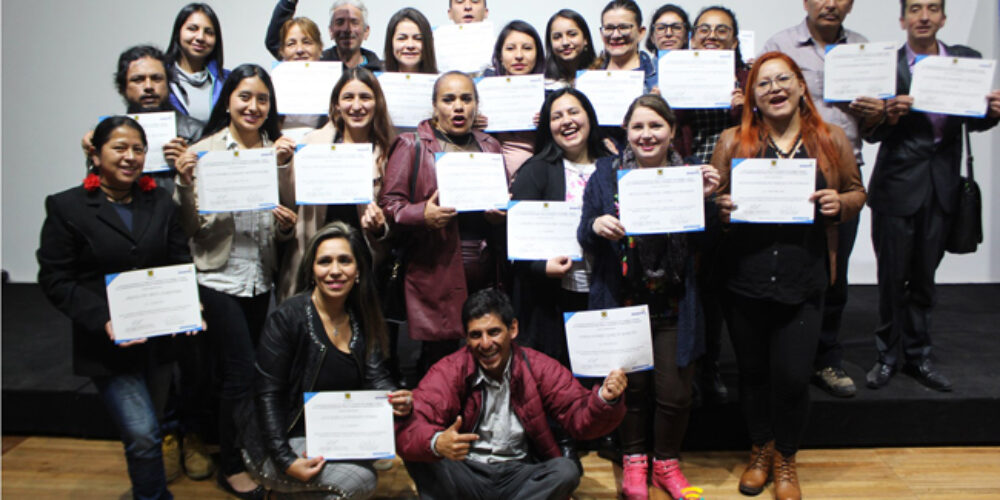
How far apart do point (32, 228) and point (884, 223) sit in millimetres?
6095

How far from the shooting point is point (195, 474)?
115 inches

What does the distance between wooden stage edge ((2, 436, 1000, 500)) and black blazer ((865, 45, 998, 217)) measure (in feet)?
3.66

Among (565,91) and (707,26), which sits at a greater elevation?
(707,26)

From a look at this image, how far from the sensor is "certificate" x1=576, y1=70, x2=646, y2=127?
9.80ft

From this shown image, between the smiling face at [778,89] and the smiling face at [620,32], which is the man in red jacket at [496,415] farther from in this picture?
the smiling face at [620,32]

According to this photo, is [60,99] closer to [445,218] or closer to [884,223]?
[445,218]

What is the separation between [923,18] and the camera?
3070mm

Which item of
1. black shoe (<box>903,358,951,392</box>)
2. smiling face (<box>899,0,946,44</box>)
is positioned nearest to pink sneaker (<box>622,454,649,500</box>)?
black shoe (<box>903,358,951,392</box>)

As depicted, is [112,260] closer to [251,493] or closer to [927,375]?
[251,493]

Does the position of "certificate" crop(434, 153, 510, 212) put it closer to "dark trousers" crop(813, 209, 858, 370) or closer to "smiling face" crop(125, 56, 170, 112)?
"smiling face" crop(125, 56, 170, 112)

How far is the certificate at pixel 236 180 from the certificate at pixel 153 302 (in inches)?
12.4

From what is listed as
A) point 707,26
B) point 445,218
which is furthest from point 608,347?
point 707,26

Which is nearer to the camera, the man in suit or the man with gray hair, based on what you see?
the man in suit

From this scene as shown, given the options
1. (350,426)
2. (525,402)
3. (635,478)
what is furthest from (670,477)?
(350,426)
